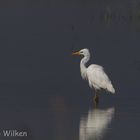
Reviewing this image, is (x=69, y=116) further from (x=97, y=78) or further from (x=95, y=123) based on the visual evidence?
(x=97, y=78)

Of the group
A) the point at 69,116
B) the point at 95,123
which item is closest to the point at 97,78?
the point at 69,116

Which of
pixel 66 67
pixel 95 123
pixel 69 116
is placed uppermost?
pixel 66 67

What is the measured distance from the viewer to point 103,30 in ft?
91.8

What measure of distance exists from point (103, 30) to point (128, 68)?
579 centimetres

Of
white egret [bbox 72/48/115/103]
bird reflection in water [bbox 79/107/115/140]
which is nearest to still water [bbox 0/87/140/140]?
bird reflection in water [bbox 79/107/115/140]

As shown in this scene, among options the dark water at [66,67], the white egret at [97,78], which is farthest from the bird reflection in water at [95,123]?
the white egret at [97,78]

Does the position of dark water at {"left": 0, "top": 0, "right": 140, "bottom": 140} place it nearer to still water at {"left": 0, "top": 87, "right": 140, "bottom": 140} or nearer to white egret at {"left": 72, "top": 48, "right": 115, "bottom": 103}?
still water at {"left": 0, "top": 87, "right": 140, "bottom": 140}

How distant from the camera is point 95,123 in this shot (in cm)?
1608

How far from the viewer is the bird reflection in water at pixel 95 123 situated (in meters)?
15.1

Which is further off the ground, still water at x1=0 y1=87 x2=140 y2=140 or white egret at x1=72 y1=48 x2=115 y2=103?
white egret at x1=72 y1=48 x2=115 y2=103

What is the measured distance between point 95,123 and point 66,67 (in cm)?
644

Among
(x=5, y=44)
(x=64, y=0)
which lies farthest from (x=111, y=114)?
(x=64, y=0)

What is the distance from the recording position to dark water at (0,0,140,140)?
52.7 ft

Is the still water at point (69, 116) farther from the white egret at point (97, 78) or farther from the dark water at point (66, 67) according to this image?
the white egret at point (97, 78)
